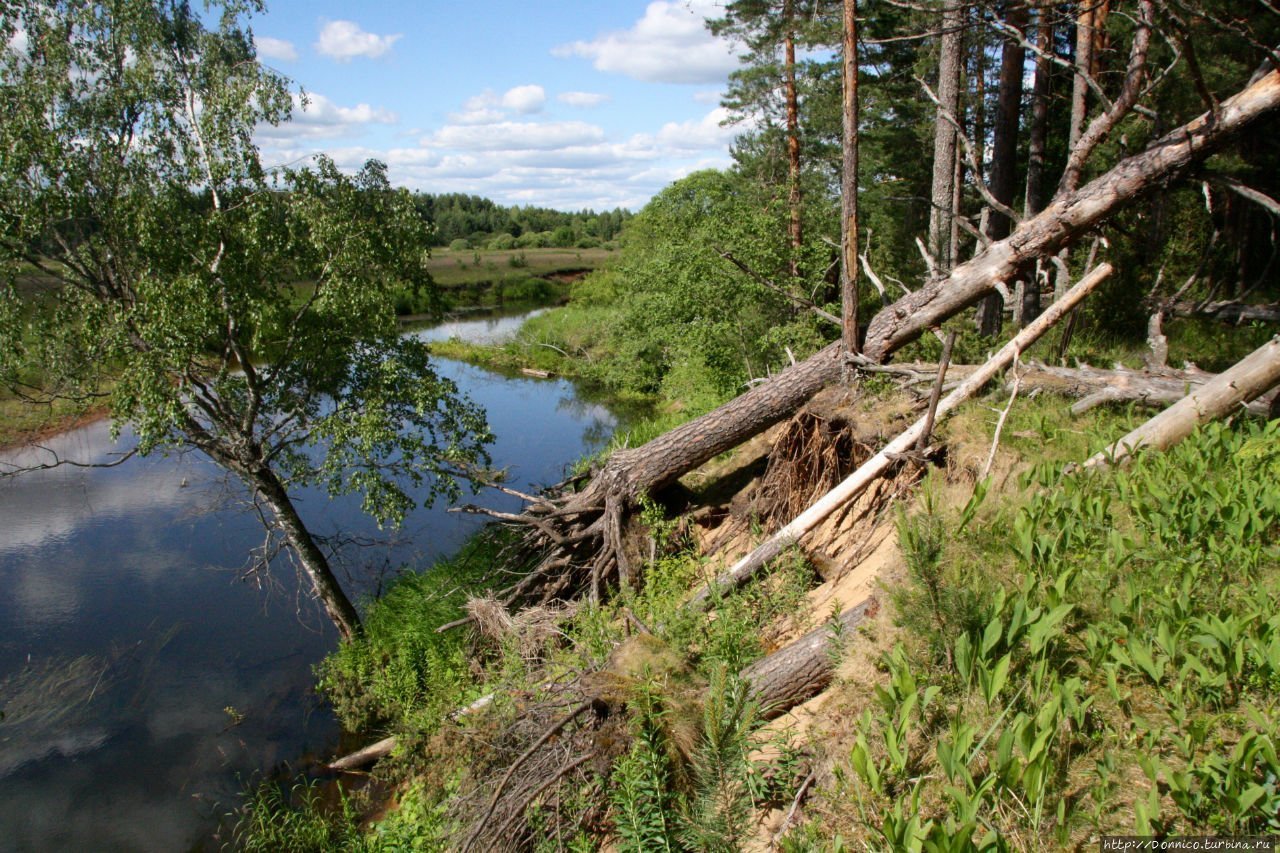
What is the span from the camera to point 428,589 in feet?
30.6

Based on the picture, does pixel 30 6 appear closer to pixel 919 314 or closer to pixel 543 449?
pixel 919 314

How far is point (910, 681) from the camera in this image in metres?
3.47

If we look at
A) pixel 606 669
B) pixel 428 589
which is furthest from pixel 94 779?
pixel 606 669

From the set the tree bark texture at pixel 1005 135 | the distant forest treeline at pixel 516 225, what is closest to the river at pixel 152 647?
the tree bark texture at pixel 1005 135

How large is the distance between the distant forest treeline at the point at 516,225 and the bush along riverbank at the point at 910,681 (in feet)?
204

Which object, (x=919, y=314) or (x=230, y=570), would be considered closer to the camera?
(x=919, y=314)

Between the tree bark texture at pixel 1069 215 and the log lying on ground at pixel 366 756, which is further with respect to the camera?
the log lying on ground at pixel 366 756

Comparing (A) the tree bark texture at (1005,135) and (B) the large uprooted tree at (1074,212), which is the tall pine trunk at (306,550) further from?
(A) the tree bark texture at (1005,135)

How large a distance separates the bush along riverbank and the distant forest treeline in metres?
62.2

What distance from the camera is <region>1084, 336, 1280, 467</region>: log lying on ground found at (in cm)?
560

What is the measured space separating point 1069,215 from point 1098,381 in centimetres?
151

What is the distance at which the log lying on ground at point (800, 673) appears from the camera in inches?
183

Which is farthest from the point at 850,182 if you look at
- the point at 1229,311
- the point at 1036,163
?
the point at 1229,311

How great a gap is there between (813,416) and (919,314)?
1.46 meters
